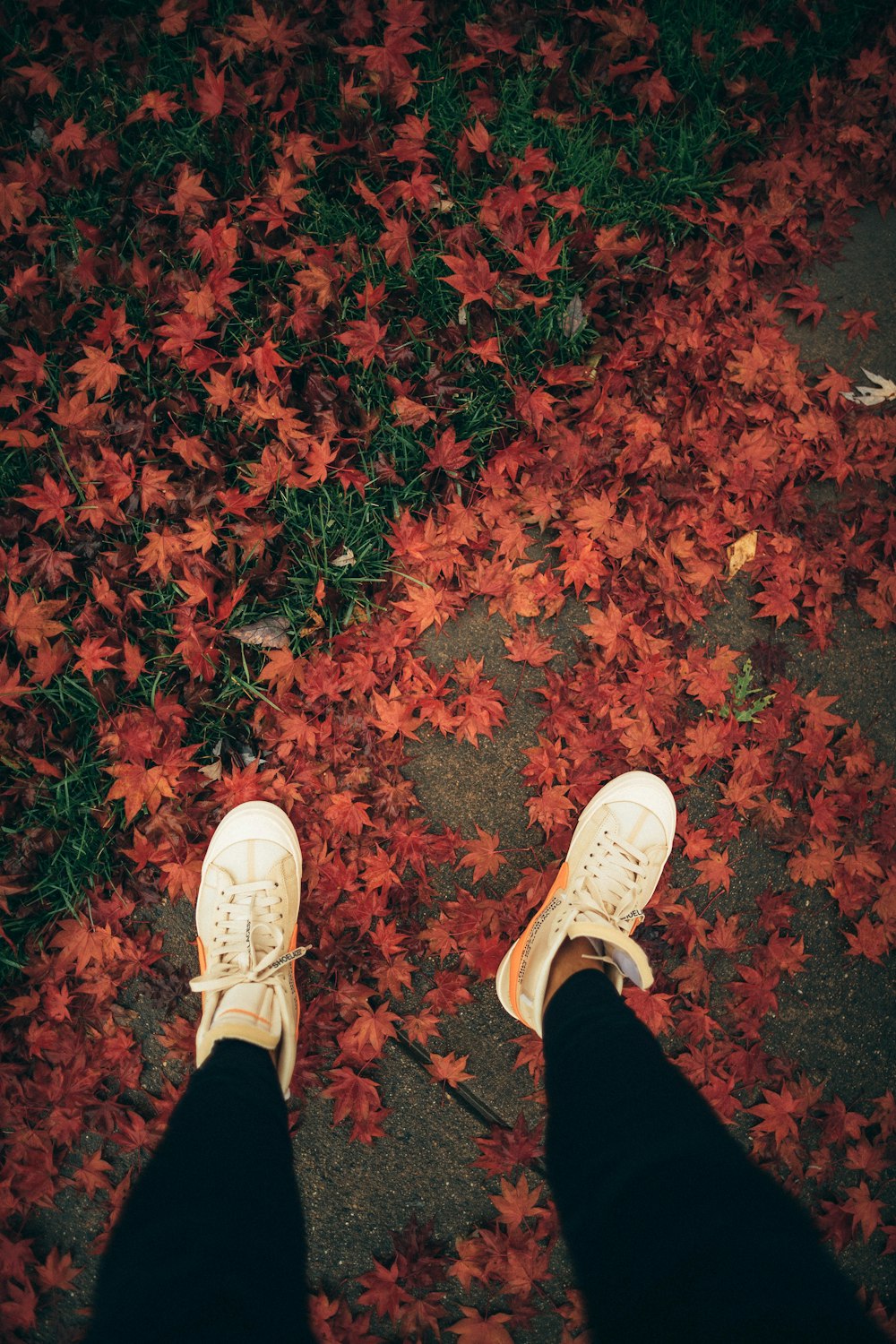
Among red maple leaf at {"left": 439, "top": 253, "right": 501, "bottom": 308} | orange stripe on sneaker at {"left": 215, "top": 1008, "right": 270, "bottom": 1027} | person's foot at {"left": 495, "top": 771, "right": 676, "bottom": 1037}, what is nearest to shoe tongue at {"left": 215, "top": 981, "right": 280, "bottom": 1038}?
orange stripe on sneaker at {"left": 215, "top": 1008, "right": 270, "bottom": 1027}

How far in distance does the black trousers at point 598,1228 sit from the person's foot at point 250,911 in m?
0.30

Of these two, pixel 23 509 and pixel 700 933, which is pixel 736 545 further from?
pixel 23 509

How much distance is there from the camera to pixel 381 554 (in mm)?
2012

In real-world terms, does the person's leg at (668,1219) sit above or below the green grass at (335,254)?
below

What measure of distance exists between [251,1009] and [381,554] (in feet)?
4.33

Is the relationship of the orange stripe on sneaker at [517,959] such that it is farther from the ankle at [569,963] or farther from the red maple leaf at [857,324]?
the red maple leaf at [857,324]

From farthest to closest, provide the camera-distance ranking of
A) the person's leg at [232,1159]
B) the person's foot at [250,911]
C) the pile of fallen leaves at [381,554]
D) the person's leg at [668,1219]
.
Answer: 1. the pile of fallen leaves at [381,554]
2. the person's foot at [250,911]
3. the person's leg at [232,1159]
4. the person's leg at [668,1219]

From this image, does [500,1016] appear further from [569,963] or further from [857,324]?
[857,324]

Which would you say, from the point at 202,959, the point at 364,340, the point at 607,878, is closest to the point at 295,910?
the point at 202,959

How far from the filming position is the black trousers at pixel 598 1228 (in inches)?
39.2

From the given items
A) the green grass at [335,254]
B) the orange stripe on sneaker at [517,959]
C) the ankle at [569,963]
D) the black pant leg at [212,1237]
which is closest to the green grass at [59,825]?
the green grass at [335,254]

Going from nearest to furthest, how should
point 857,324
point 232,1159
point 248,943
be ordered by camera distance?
point 232,1159 → point 248,943 → point 857,324

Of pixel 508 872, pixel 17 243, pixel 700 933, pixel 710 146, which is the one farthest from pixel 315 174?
pixel 700 933

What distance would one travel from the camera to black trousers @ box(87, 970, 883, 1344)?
3.26 ft
